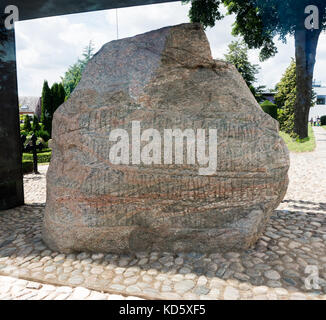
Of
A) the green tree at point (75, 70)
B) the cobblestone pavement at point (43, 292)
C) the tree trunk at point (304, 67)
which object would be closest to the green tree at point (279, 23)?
the tree trunk at point (304, 67)

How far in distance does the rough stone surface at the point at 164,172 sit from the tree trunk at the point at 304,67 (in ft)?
39.5

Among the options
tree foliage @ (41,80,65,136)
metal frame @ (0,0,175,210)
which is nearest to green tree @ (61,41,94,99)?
tree foliage @ (41,80,65,136)

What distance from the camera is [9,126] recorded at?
18.9 ft

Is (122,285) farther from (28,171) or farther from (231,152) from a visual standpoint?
(28,171)

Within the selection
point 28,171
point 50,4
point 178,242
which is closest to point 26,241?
point 178,242

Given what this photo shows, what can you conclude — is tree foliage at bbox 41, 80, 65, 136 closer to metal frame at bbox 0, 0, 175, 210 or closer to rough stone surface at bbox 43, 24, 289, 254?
metal frame at bbox 0, 0, 175, 210

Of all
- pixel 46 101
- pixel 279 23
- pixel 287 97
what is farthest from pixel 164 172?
pixel 287 97

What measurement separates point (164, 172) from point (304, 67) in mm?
13494

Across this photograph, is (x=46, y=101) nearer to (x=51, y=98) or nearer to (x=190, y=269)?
(x=51, y=98)

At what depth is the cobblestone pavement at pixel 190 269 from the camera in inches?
105

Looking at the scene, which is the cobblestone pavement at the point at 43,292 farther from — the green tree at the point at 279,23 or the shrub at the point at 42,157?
the shrub at the point at 42,157

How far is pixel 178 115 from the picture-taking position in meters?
3.31

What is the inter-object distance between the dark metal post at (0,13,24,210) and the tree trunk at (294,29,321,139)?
1211 cm

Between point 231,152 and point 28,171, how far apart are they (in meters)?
9.12
